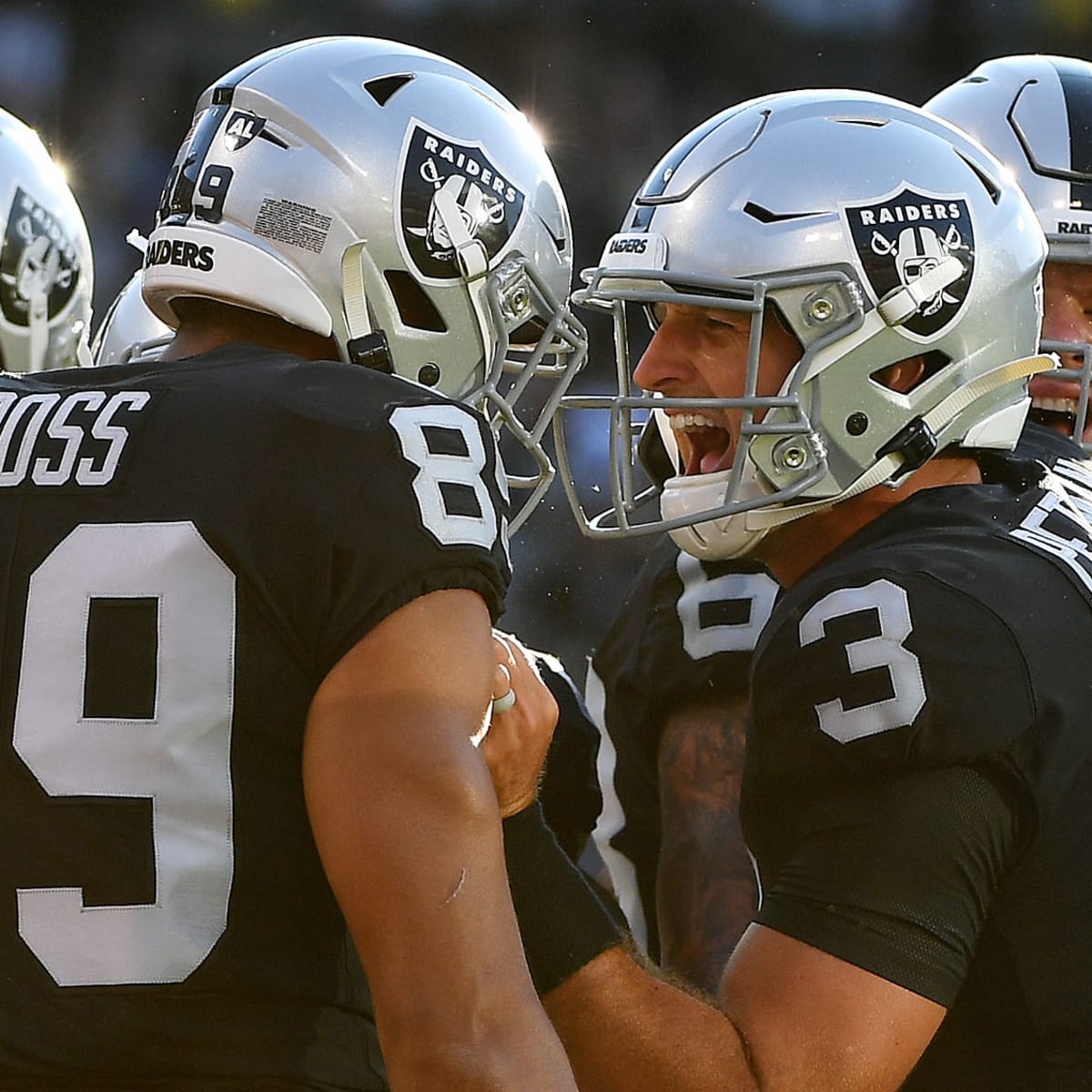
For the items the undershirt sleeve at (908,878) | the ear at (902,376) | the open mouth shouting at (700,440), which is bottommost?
the undershirt sleeve at (908,878)

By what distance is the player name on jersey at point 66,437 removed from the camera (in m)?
1.65

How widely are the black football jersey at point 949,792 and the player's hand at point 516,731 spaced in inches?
13.4

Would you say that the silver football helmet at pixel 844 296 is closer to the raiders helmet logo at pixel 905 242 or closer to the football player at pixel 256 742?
the raiders helmet logo at pixel 905 242

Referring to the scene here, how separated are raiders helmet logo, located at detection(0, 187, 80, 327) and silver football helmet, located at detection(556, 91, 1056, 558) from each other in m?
1.33

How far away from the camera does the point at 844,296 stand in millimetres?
2434

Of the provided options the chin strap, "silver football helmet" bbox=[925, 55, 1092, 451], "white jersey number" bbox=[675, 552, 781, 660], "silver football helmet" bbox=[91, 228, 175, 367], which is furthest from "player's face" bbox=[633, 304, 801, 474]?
"silver football helmet" bbox=[91, 228, 175, 367]

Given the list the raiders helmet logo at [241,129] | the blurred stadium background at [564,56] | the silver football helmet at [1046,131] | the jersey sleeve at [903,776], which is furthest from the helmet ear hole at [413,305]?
the blurred stadium background at [564,56]

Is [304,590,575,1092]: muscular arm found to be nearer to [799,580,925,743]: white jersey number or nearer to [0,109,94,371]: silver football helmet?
[799,580,925,743]: white jersey number

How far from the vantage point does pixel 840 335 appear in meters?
2.43

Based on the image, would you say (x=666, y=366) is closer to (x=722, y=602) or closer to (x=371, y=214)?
(x=722, y=602)

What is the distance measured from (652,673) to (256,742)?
1268mm

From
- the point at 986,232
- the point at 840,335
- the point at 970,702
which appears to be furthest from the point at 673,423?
the point at 970,702

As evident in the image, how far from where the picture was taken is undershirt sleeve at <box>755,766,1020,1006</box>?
1938 mm

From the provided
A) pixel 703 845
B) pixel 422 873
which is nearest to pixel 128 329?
pixel 703 845
